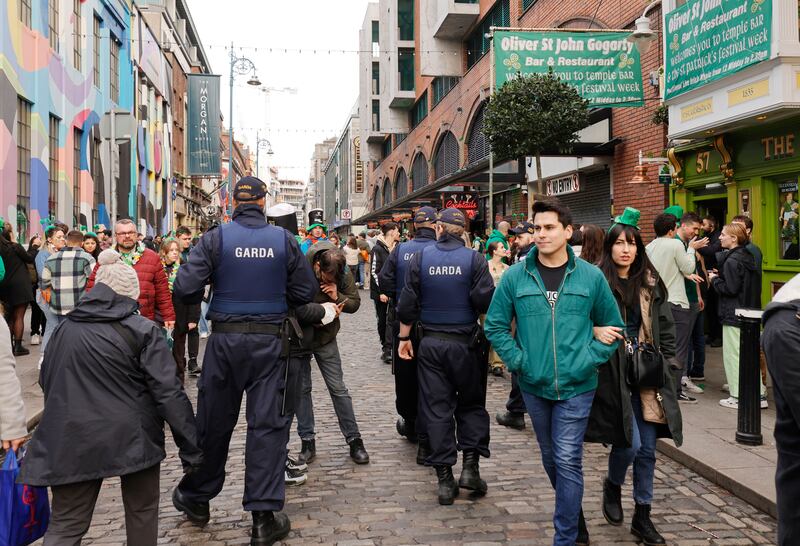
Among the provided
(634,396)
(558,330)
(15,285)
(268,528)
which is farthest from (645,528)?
(15,285)

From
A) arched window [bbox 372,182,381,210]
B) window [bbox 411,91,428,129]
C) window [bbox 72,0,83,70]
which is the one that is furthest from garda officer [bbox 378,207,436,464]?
arched window [bbox 372,182,381,210]

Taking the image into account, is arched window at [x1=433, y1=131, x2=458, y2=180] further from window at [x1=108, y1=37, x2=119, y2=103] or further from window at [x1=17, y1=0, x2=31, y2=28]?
window at [x1=17, y1=0, x2=31, y2=28]

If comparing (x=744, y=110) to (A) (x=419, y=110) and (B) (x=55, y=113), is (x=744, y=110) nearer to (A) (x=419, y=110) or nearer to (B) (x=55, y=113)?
(B) (x=55, y=113)

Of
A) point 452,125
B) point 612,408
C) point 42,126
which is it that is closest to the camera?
point 612,408

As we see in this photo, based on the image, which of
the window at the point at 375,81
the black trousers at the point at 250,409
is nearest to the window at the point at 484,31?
the black trousers at the point at 250,409

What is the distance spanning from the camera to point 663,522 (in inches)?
172

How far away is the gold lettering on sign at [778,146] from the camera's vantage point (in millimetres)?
9312

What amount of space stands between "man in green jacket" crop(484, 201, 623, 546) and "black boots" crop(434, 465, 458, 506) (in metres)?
0.97

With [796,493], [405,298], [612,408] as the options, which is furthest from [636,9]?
[796,493]

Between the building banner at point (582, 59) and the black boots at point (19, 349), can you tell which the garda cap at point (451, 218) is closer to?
the black boots at point (19, 349)

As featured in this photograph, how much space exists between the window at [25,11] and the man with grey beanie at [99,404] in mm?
14210

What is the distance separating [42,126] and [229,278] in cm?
1432

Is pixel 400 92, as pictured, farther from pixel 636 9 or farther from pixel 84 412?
pixel 84 412

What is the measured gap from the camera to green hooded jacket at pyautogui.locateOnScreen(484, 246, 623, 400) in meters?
3.67
